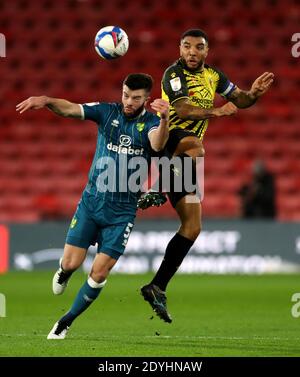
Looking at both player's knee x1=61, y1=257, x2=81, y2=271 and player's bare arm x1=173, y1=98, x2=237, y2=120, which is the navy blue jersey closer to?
player's bare arm x1=173, y1=98, x2=237, y2=120

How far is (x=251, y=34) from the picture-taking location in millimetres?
19891

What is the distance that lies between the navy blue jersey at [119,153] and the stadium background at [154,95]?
22.6 feet

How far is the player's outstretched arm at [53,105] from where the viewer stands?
7301 mm

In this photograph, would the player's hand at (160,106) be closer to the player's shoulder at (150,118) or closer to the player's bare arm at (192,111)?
the player's shoulder at (150,118)

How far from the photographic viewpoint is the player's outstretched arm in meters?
7.30

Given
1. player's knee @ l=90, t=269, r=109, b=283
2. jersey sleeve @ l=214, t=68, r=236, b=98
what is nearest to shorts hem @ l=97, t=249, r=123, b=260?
player's knee @ l=90, t=269, r=109, b=283

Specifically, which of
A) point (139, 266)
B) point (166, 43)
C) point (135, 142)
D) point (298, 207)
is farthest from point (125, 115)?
point (166, 43)

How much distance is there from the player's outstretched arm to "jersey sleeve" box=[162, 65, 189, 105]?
0.95 metres

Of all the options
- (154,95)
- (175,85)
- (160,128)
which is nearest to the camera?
(160,128)

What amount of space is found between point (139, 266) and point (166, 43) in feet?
19.5

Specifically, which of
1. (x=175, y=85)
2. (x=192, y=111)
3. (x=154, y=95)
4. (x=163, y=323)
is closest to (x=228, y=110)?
(x=192, y=111)

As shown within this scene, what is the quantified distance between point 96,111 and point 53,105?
1.51 ft

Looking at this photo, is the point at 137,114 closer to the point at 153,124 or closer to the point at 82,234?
the point at 153,124

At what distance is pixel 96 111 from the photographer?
7895 mm
